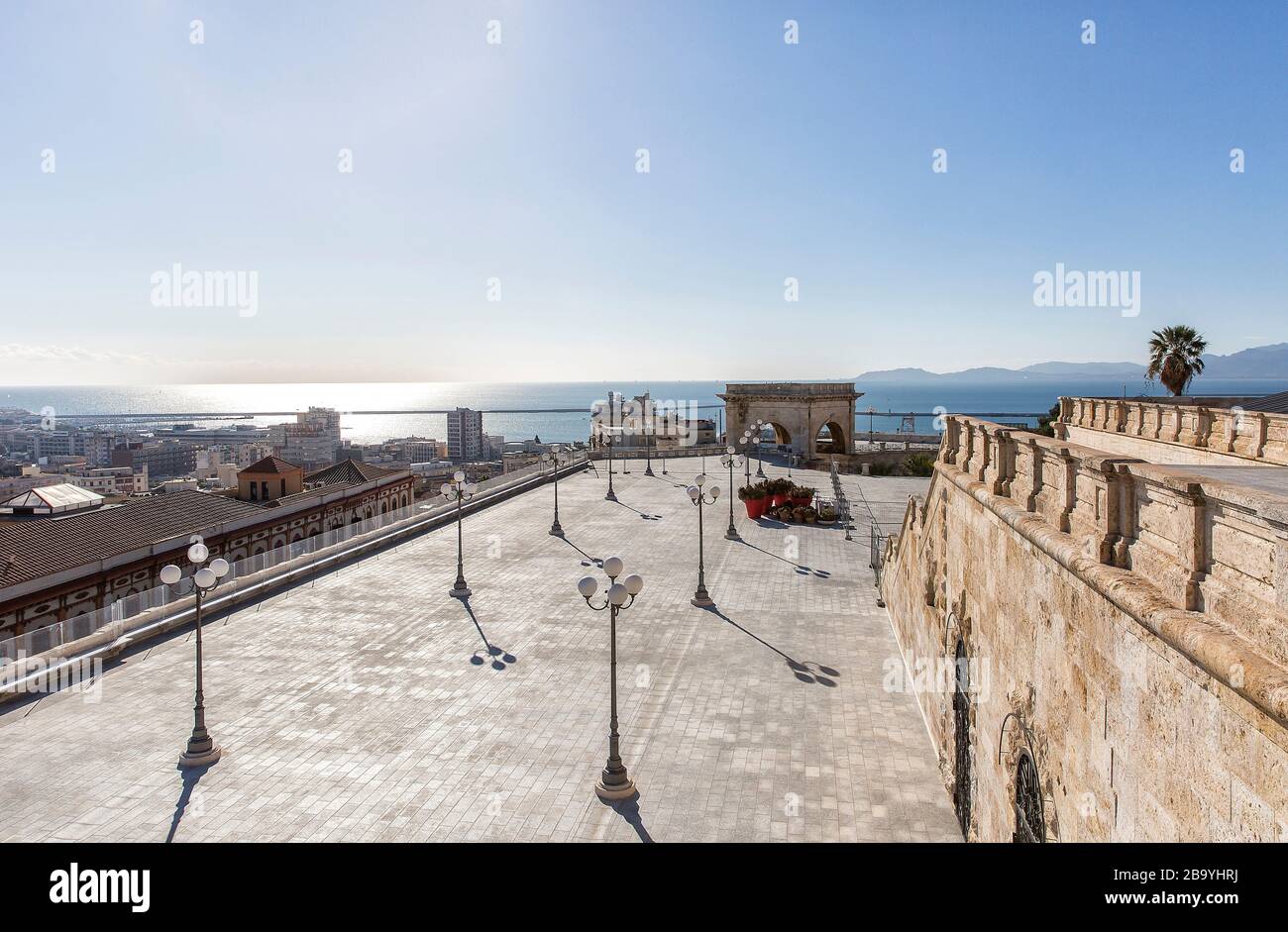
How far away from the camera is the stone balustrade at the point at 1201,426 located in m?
12.8

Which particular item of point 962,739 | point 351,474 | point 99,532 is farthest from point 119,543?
point 962,739

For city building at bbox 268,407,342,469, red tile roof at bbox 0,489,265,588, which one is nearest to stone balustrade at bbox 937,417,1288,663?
red tile roof at bbox 0,489,265,588

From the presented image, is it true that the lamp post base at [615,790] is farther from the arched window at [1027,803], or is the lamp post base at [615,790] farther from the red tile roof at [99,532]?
the red tile roof at [99,532]

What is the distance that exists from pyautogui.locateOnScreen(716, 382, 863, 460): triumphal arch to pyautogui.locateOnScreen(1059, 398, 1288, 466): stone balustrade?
26.2 metres

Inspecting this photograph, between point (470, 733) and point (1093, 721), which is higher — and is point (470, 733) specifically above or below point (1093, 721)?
below

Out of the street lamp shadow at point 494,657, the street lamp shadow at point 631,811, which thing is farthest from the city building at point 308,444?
the street lamp shadow at point 631,811

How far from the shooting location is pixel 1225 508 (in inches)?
200

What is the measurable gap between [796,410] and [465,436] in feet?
442

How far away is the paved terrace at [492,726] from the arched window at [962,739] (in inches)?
11.0

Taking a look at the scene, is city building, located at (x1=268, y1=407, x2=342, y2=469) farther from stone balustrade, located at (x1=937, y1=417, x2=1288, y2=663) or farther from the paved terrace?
stone balustrade, located at (x1=937, y1=417, x2=1288, y2=663)

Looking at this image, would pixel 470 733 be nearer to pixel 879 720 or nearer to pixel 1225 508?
pixel 879 720
